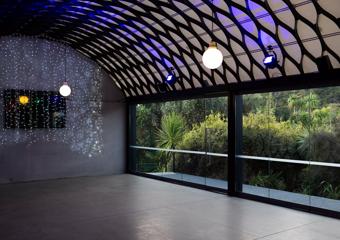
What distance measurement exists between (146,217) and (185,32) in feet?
16.0

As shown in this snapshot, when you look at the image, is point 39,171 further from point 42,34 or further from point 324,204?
point 324,204

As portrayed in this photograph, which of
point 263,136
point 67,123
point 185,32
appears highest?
point 185,32

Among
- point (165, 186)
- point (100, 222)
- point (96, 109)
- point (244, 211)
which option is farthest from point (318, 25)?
point (96, 109)

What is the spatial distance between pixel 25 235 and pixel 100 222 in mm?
1289

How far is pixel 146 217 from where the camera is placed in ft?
22.2

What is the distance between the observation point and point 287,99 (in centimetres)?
1236

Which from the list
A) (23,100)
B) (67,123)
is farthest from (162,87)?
(23,100)

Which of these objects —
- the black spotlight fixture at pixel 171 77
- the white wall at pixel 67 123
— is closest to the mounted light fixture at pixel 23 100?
the white wall at pixel 67 123

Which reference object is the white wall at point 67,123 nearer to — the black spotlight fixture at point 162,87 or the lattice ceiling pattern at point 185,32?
the lattice ceiling pattern at point 185,32

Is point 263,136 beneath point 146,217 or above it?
above

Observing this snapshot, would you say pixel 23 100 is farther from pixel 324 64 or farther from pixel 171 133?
pixel 324 64

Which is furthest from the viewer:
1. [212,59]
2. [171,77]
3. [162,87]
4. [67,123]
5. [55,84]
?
[67,123]

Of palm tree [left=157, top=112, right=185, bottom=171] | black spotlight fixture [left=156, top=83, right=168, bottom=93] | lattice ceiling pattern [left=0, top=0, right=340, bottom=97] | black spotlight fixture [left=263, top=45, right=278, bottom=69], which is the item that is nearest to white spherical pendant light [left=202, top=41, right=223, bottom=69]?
lattice ceiling pattern [left=0, top=0, right=340, bottom=97]

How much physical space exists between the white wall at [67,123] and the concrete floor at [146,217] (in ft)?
6.37
